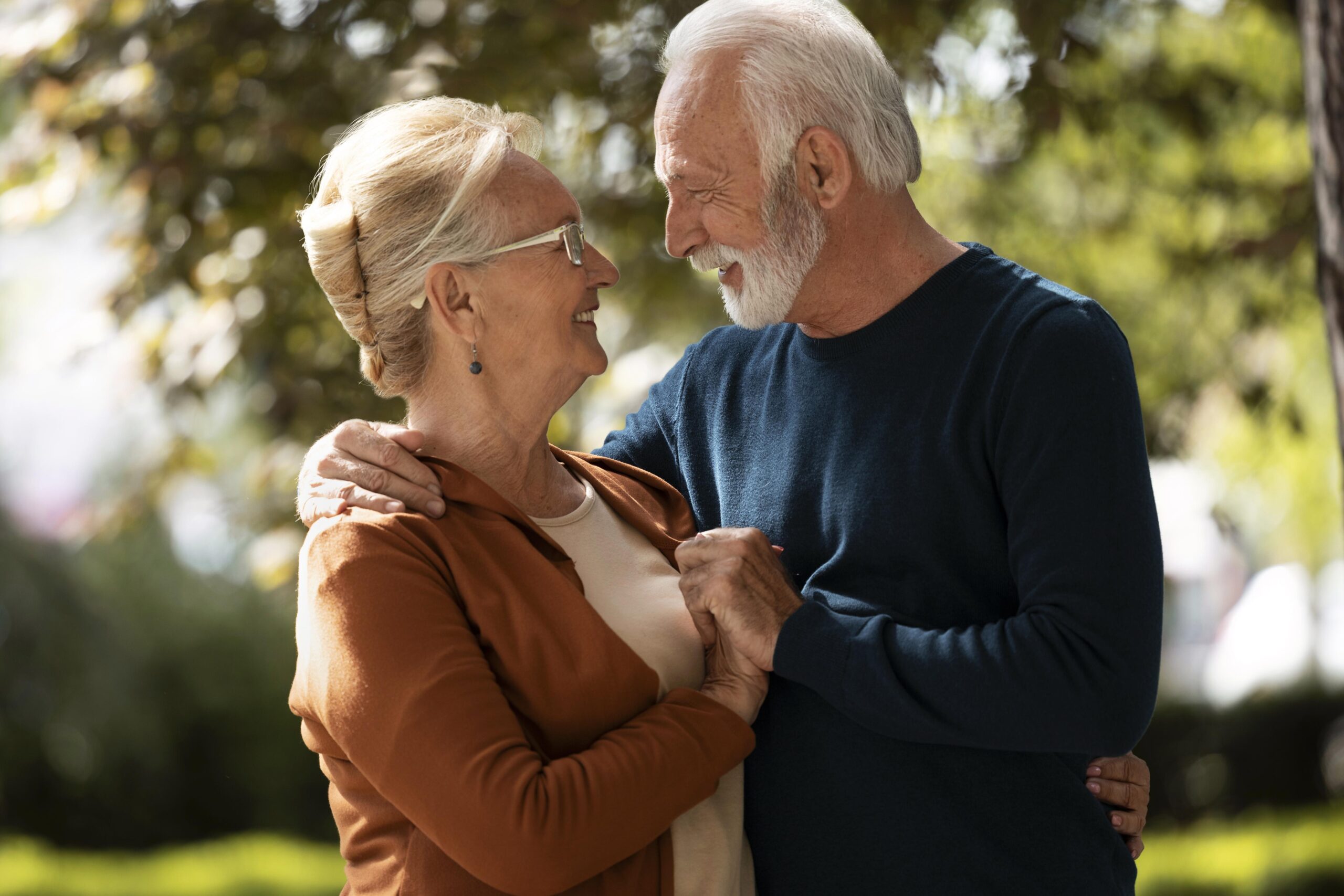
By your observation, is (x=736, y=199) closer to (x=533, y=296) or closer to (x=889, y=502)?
(x=533, y=296)

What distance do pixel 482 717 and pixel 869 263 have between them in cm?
97

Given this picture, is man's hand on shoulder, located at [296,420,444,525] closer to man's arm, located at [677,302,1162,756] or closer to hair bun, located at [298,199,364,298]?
hair bun, located at [298,199,364,298]

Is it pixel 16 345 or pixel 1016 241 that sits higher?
pixel 1016 241

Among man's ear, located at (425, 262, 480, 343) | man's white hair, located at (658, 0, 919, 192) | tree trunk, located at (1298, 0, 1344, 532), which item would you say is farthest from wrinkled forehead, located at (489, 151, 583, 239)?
tree trunk, located at (1298, 0, 1344, 532)

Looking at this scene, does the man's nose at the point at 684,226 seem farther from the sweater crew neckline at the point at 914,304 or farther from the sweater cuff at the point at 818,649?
the sweater cuff at the point at 818,649

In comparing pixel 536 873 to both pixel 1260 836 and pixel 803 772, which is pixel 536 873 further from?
pixel 1260 836

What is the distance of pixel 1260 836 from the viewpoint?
6910 mm

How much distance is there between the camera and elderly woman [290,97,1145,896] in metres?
1.71

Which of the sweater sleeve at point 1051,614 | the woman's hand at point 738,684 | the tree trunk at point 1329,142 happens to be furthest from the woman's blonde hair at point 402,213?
the tree trunk at point 1329,142

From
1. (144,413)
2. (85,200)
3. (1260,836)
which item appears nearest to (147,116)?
(85,200)

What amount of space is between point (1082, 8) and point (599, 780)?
10.00 ft

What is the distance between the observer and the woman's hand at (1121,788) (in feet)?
6.81

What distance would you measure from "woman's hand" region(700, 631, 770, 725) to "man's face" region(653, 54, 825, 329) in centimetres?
54

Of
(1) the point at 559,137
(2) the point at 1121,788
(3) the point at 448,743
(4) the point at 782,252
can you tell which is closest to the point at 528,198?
(4) the point at 782,252
